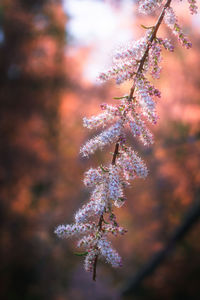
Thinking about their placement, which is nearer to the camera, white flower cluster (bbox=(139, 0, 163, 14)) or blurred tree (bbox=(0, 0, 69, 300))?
white flower cluster (bbox=(139, 0, 163, 14))

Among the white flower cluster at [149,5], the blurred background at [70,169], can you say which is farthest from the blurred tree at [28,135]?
the white flower cluster at [149,5]

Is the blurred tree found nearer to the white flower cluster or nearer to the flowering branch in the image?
the flowering branch

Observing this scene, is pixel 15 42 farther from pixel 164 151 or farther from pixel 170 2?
pixel 170 2

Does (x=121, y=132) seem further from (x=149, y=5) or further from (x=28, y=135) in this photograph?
(x=28, y=135)

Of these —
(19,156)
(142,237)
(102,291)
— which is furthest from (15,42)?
(102,291)

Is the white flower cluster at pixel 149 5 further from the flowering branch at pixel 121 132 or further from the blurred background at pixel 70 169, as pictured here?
the blurred background at pixel 70 169

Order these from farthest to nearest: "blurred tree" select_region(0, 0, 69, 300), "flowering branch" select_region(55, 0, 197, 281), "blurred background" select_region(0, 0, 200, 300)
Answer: "blurred tree" select_region(0, 0, 69, 300) < "blurred background" select_region(0, 0, 200, 300) < "flowering branch" select_region(55, 0, 197, 281)

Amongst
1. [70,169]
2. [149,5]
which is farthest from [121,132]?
[70,169]

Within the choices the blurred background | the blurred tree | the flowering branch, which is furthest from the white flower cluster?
the blurred tree
